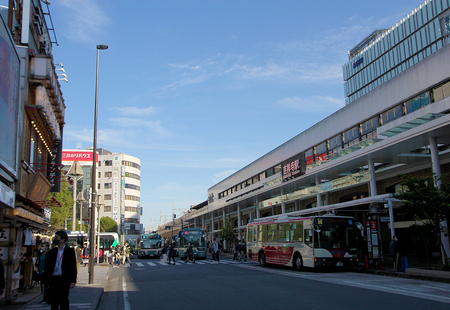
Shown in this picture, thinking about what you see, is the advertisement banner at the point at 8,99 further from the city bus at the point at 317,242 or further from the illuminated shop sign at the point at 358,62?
the illuminated shop sign at the point at 358,62

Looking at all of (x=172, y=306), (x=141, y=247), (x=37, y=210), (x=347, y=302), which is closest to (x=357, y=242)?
(x=347, y=302)

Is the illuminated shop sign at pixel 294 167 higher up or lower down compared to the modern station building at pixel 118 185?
lower down

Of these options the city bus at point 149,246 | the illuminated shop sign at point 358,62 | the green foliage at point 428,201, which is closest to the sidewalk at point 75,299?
the green foliage at point 428,201

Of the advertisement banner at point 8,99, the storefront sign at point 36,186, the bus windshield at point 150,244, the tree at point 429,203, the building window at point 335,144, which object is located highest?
the building window at point 335,144

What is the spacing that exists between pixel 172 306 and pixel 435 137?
15241mm

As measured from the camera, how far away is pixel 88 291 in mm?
13703

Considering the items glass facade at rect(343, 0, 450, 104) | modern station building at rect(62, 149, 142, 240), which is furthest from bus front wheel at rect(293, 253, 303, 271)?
modern station building at rect(62, 149, 142, 240)

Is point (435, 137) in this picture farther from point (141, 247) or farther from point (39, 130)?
point (141, 247)

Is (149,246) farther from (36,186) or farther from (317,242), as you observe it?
(36,186)

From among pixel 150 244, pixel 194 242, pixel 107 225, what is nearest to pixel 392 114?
pixel 194 242

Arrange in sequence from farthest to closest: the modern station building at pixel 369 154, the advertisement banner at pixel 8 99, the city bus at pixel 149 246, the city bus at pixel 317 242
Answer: the city bus at pixel 149 246
the modern station building at pixel 369 154
the city bus at pixel 317 242
the advertisement banner at pixel 8 99

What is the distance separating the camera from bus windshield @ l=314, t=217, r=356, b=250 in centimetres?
2014

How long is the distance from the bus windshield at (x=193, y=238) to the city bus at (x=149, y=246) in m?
6.56

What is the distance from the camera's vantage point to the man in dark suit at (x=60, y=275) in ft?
25.3
